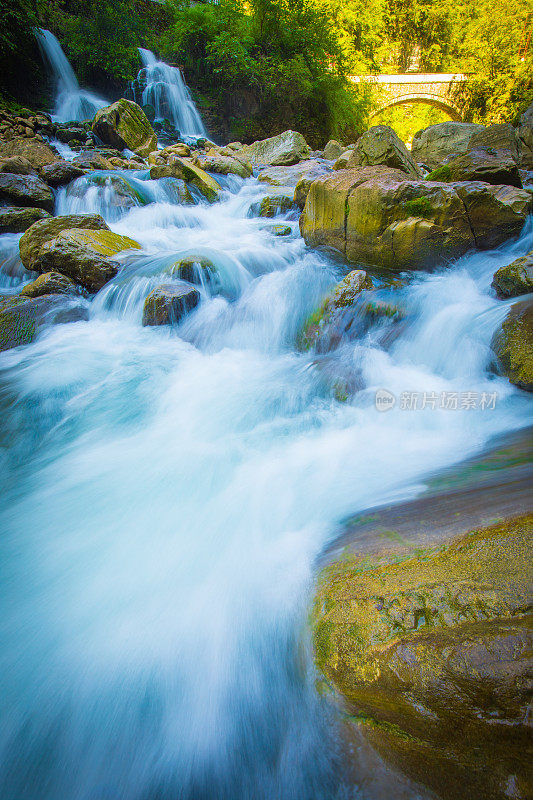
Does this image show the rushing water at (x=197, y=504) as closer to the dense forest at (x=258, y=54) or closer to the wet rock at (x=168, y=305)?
the wet rock at (x=168, y=305)

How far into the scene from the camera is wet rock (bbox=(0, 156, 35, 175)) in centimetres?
799

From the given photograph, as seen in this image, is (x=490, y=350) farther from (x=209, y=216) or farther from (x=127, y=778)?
(x=209, y=216)

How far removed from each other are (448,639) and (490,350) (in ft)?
10.2

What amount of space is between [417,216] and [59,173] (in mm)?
8578

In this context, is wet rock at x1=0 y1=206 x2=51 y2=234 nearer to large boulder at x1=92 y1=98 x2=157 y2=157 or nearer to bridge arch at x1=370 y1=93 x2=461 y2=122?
large boulder at x1=92 y1=98 x2=157 y2=157

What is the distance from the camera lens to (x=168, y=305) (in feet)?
17.0

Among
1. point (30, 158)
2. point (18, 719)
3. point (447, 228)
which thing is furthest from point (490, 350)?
point (30, 158)

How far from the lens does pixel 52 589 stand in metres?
2.17

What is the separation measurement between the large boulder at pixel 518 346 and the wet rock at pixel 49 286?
6014mm

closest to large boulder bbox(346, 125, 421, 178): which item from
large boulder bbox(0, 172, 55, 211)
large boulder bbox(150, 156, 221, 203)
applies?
large boulder bbox(150, 156, 221, 203)

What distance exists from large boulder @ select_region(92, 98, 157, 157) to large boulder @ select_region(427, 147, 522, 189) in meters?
10.1

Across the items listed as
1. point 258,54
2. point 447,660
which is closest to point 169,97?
point 258,54

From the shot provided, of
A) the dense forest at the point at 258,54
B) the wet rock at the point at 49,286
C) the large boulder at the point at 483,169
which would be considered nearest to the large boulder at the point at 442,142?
the dense forest at the point at 258,54

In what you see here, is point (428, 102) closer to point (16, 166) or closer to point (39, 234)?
point (16, 166)
